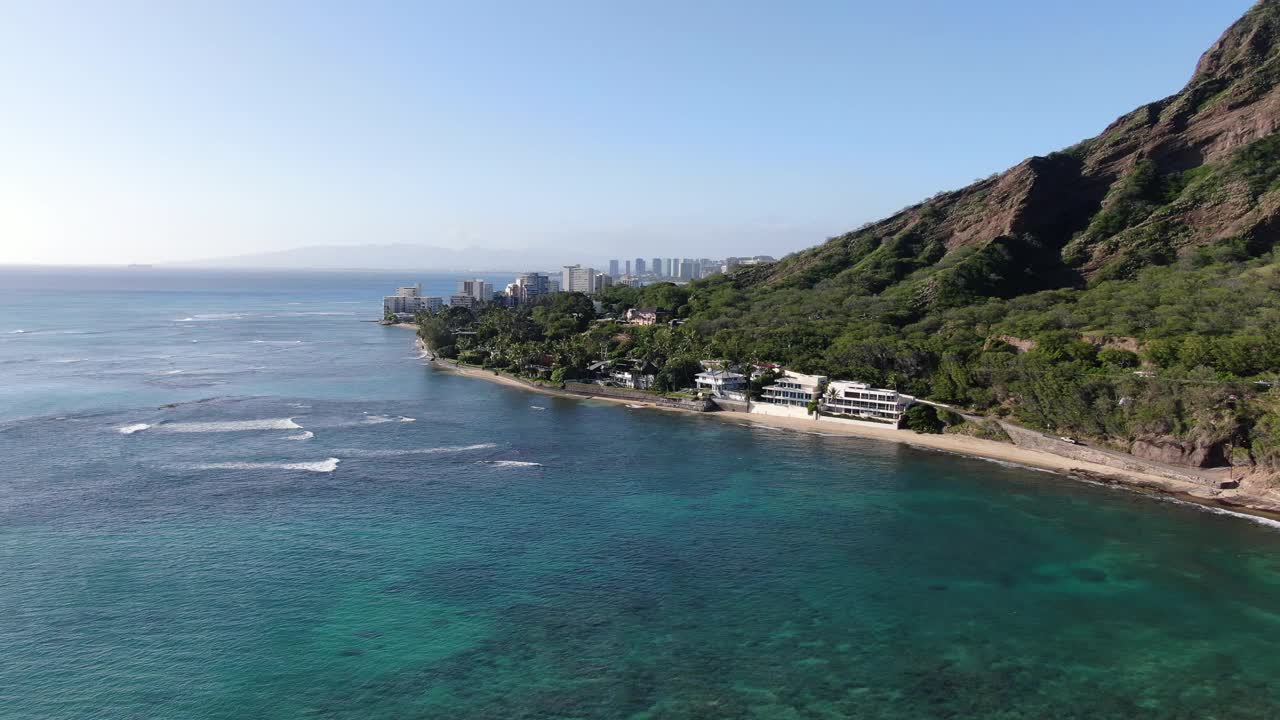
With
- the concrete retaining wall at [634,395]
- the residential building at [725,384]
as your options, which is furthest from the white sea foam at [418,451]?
the residential building at [725,384]

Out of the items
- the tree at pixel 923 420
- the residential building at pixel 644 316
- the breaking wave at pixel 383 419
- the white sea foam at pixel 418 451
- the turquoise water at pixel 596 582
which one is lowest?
the turquoise water at pixel 596 582

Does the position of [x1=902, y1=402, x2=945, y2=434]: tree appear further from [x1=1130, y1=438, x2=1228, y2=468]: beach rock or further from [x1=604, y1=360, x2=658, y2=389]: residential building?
[x1=604, y1=360, x2=658, y2=389]: residential building

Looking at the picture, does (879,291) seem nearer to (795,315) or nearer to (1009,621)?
(795,315)

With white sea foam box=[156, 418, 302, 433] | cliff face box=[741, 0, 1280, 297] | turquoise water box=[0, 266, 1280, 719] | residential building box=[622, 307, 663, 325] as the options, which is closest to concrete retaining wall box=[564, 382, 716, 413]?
turquoise water box=[0, 266, 1280, 719]

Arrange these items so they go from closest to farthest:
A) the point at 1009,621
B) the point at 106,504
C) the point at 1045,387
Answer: the point at 1009,621 → the point at 106,504 → the point at 1045,387

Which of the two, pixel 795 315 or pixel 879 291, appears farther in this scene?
pixel 879 291

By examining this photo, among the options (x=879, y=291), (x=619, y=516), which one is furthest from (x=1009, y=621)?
(x=879, y=291)

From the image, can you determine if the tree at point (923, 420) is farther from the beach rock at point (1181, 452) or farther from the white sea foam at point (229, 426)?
the white sea foam at point (229, 426)
